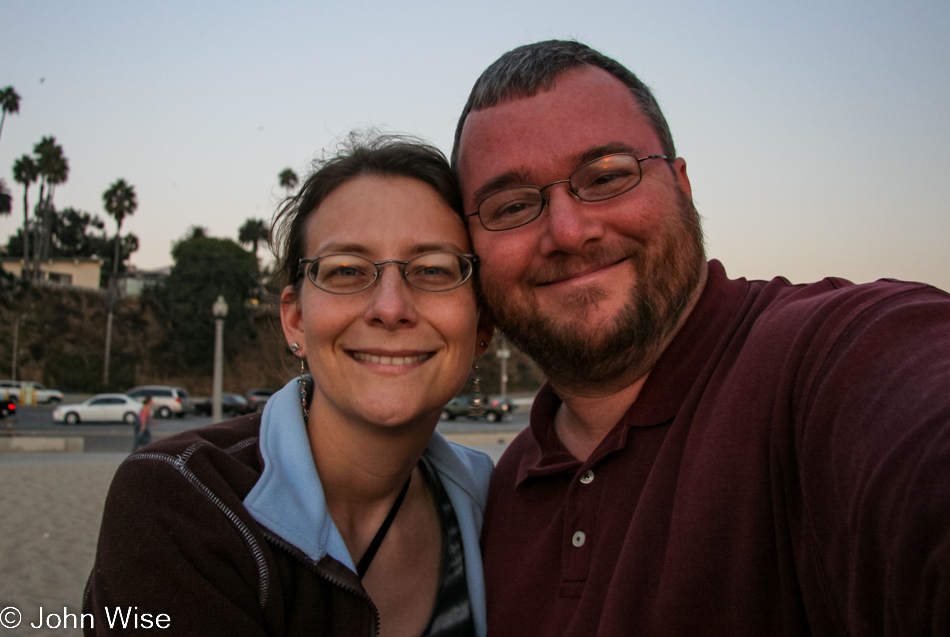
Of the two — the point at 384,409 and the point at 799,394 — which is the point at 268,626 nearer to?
the point at 384,409

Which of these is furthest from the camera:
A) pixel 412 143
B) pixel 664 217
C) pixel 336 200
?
pixel 412 143

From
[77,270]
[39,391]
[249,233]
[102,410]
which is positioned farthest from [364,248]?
[77,270]

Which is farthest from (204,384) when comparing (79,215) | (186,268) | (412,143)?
(412,143)

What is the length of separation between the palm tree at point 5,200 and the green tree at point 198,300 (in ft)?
60.3

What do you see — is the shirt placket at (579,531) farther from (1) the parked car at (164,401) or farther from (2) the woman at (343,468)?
(1) the parked car at (164,401)

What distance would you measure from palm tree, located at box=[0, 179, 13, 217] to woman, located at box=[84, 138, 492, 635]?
68538 millimetres

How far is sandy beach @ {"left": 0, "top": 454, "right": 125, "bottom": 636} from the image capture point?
6.30 m

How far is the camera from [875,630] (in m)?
1.23

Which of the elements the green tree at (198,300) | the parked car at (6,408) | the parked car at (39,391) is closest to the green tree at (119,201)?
the green tree at (198,300)

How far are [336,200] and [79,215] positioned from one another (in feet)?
301

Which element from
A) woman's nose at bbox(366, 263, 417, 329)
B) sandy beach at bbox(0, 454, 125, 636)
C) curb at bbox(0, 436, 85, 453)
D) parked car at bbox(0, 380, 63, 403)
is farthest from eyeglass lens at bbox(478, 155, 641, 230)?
parked car at bbox(0, 380, 63, 403)

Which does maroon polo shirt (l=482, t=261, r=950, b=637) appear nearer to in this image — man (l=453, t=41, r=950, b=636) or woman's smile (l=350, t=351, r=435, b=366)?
man (l=453, t=41, r=950, b=636)

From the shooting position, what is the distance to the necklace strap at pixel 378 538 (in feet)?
8.37

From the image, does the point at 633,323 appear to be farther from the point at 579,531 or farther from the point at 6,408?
the point at 6,408
